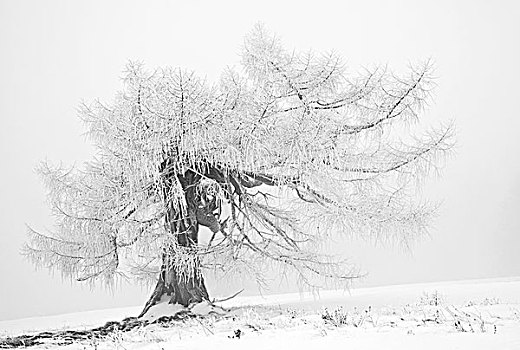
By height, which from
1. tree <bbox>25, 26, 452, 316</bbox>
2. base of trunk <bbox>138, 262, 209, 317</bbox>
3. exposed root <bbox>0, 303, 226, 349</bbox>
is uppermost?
tree <bbox>25, 26, 452, 316</bbox>

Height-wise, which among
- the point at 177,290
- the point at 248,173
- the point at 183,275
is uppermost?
the point at 248,173

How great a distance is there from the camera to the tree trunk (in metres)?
9.80

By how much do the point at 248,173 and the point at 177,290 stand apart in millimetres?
2110

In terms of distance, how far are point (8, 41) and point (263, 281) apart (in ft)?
113

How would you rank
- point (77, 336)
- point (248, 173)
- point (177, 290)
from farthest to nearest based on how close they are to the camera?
point (177, 290), point (248, 173), point (77, 336)

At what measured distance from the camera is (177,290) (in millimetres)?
9914

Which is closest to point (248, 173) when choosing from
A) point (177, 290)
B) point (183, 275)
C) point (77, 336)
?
point (183, 275)

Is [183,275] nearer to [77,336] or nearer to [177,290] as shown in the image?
[177,290]

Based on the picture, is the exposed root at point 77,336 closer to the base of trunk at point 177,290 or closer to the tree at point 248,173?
the base of trunk at point 177,290

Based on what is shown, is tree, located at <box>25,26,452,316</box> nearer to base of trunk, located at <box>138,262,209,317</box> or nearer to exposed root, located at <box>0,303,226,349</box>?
base of trunk, located at <box>138,262,209,317</box>

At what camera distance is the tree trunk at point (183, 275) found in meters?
9.80

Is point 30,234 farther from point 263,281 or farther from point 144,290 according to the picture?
point 263,281

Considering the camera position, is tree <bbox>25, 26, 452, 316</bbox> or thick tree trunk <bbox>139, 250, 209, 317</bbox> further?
thick tree trunk <bbox>139, 250, 209, 317</bbox>

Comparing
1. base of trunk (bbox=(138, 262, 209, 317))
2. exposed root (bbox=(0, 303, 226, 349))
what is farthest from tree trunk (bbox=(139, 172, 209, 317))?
exposed root (bbox=(0, 303, 226, 349))
